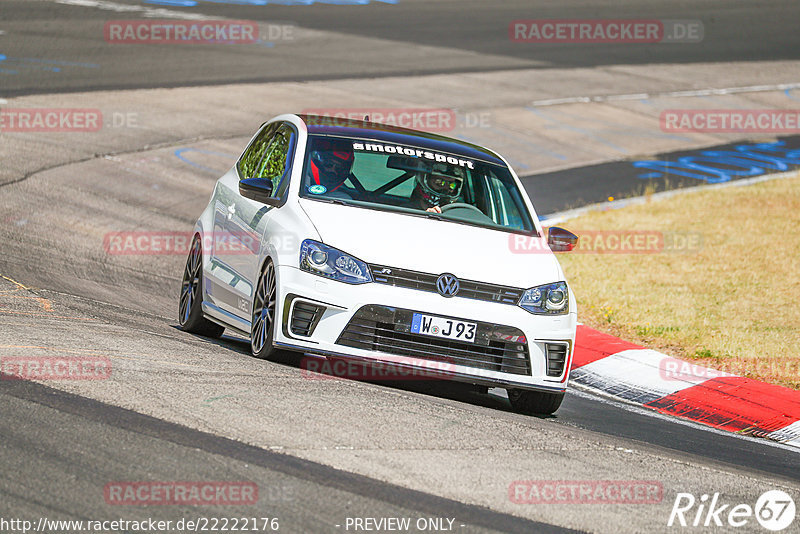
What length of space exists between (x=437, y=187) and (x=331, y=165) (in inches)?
31.7

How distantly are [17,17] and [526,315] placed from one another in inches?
878

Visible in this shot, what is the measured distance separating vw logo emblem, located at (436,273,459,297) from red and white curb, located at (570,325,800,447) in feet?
7.73

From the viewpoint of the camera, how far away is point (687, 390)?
948cm

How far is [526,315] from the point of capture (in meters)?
7.78

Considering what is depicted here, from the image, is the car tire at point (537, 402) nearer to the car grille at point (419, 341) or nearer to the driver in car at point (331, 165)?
the car grille at point (419, 341)

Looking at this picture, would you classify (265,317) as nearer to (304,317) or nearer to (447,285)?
(304,317)

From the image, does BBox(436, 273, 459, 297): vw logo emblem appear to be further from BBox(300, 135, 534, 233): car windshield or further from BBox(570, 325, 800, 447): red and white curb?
BBox(570, 325, 800, 447): red and white curb

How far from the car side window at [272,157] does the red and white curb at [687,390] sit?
2963 mm

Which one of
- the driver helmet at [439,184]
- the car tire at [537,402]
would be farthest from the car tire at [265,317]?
the car tire at [537,402]

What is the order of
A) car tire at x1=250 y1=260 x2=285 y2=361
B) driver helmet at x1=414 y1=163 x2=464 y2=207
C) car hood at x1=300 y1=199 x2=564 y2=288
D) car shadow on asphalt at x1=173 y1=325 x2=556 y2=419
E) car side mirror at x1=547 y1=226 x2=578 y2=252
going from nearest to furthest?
1. car hood at x1=300 y1=199 x2=564 y2=288
2. car tire at x1=250 y1=260 x2=285 y2=361
3. car shadow on asphalt at x1=173 y1=325 x2=556 y2=419
4. car side mirror at x1=547 y1=226 x2=578 y2=252
5. driver helmet at x1=414 y1=163 x2=464 y2=207

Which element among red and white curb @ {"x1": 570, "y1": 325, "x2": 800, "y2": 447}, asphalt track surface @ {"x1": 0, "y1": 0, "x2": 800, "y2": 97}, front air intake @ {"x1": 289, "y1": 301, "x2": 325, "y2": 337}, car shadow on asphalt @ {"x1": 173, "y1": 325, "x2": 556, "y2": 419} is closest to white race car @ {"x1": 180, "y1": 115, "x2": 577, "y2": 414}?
front air intake @ {"x1": 289, "y1": 301, "x2": 325, "y2": 337}

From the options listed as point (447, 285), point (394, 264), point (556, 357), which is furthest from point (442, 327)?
point (556, 357)

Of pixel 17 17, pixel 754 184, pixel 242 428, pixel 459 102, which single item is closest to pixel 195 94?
pixel 459 102

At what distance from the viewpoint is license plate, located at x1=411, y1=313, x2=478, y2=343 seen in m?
7.53
